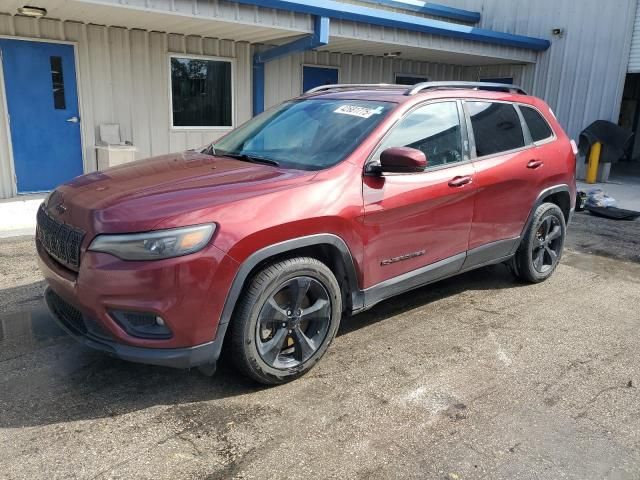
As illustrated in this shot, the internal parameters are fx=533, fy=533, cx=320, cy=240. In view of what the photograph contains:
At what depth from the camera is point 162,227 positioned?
2654 mm

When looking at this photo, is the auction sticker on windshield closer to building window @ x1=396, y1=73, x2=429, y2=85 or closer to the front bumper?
the front bumper

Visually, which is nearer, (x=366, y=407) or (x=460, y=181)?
(x=366, y=407)

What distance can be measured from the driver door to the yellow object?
Result: 30.2 feet

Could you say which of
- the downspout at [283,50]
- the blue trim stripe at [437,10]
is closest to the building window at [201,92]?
the downspout at [283,50]

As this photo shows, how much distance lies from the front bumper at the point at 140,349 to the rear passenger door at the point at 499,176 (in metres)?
2.35

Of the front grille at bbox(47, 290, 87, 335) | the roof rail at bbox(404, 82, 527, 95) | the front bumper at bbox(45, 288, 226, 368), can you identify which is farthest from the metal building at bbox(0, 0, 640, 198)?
the front bumper at bbox(45, 288, 226, 368)

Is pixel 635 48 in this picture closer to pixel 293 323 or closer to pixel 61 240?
pixel 293 323

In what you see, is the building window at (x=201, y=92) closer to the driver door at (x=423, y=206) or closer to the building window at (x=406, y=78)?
the building window at (x=406, y=78)

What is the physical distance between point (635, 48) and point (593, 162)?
2.69 metres

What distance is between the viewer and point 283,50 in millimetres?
9523

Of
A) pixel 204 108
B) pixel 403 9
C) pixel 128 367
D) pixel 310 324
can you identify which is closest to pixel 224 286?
pixel 310 324

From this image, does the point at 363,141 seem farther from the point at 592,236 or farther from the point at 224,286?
the point at 592,236

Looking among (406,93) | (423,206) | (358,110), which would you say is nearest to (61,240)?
(358,110)

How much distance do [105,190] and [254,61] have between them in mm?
7965
